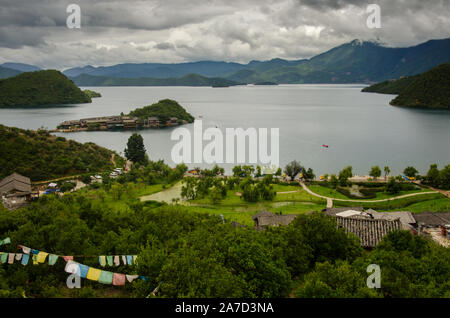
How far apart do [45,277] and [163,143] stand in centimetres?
4923

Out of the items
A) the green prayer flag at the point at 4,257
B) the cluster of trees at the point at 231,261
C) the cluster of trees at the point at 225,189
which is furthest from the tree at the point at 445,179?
the green prayer flag at the point at 4,257

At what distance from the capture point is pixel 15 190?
100ft

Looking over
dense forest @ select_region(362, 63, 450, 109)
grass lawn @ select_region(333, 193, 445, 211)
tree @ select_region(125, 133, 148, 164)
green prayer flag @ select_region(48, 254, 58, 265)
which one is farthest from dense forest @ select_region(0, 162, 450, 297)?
dense forest @ select_region(362, 63, 450, 109)

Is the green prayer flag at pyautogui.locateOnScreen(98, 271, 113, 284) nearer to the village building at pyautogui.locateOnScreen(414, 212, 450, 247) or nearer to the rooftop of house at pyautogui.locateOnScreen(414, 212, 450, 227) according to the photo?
the village building at pyautogui.locateOnScreen(414, 212, 450, 247)

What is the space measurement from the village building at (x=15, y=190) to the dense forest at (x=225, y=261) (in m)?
14.8

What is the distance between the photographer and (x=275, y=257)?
12.0m

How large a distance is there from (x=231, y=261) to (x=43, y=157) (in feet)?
115

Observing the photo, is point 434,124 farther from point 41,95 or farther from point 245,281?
point 41,95

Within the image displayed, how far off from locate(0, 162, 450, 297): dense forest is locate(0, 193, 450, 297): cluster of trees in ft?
0.09

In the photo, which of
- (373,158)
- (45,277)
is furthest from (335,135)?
(45,277)

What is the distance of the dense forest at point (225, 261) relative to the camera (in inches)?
369

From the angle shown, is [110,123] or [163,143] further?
[110,123]

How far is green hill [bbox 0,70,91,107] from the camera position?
105 m

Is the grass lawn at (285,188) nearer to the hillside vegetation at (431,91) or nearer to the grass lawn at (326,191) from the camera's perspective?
the grass lawn at (326,191)
